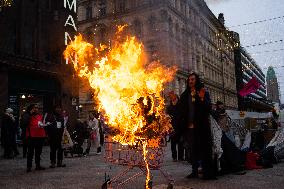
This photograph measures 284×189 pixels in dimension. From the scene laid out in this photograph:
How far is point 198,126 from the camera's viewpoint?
670 cm

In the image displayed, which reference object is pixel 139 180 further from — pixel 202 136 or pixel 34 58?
pixel 34 58

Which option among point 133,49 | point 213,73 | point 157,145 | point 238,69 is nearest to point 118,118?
point 157,145

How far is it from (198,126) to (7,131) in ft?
29.5

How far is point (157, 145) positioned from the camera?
498cm

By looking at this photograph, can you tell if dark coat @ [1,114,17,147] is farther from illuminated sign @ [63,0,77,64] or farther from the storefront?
illuminated sign @ [63,0,77,64]

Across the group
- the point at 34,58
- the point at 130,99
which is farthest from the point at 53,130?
the point at 34,58

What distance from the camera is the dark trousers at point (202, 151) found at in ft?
21.6

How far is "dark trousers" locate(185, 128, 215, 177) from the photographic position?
6.57 metres

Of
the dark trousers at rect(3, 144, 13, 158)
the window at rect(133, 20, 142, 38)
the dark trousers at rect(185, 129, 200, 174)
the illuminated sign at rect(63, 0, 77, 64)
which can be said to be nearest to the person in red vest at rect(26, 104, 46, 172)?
the dark trousers at rect(3, 144, 13, 158)

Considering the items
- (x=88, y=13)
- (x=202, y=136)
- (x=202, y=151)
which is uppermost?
(x=88, y=13)

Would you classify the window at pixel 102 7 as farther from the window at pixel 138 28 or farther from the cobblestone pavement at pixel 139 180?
the cobblestone pavement at pixel 139 180

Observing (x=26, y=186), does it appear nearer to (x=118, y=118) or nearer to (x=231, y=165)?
(x=118, y=118)

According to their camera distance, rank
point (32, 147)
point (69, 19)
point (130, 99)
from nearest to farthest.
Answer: point (130, 99)
point (32, 147)
point (69, 19)

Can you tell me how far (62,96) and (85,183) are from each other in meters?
15.3
